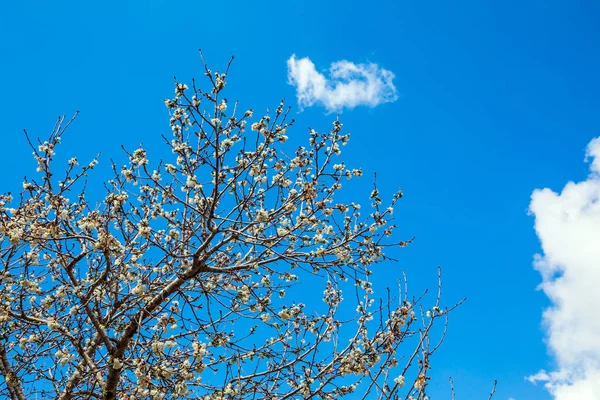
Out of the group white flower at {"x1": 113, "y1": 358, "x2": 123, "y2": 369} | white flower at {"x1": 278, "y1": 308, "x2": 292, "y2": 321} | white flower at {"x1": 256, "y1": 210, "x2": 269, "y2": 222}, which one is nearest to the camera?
white flower at {"x1": 113, "y1": 358, "x2": 123, "y2": 369}

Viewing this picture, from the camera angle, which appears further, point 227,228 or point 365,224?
point 365,224

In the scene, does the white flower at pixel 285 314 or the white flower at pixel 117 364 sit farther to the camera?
the white flower at pixel 285 314

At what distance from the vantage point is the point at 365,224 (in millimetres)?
7672

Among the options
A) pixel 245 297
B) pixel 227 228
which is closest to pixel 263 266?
pixel 245 297

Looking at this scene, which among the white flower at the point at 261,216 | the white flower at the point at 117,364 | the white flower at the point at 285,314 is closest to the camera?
the white flower at the point at 117,364

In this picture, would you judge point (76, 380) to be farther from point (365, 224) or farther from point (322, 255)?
point (365, 224)

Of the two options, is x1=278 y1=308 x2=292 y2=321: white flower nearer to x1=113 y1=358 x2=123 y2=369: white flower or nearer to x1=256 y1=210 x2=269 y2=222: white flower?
x1=256 y1=210 x2=269 y2=222: white flower

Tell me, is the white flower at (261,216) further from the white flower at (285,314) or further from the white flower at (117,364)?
the white flower at (117,364)

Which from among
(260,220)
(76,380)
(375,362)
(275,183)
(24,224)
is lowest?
(76,380)

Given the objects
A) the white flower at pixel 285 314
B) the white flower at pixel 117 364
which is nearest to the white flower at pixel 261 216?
the white flower at pixel 285 314

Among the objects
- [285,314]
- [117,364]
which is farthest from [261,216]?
[117,364]

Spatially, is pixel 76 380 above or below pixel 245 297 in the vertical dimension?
below

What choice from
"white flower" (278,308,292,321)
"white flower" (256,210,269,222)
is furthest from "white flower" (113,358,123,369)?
"white flower" (256,210,269,222)

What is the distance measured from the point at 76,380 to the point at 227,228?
3314 millimetres
